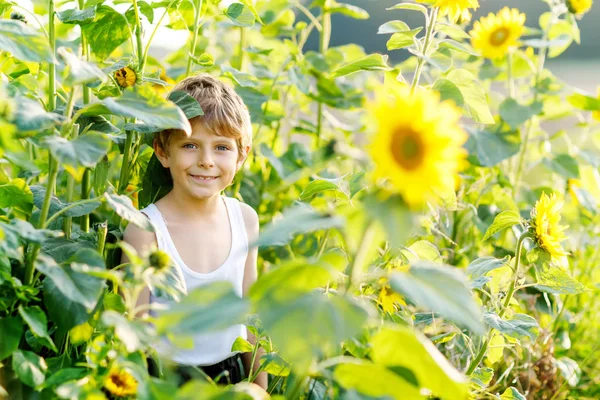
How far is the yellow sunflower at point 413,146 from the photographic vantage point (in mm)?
674

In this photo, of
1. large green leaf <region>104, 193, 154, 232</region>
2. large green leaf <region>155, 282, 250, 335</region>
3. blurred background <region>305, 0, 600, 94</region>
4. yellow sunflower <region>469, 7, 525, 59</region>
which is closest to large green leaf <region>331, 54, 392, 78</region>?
large green leaf <region>104, 193, 154, 232</region>

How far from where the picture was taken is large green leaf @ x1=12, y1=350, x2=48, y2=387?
869mm

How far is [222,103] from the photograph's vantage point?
127cm

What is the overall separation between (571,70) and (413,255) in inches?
224

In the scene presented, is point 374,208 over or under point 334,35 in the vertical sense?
over

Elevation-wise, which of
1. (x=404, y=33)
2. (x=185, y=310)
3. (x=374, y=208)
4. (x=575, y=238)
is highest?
(x=404, y=33)

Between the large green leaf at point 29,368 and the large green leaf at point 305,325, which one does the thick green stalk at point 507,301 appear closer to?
the large green leaf at point 305,325

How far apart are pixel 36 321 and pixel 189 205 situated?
0.44m

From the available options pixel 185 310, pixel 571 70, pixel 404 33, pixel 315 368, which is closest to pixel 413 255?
pixel 404 33

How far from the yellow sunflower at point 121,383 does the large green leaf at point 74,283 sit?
8 cm

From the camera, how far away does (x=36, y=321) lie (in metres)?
0.90

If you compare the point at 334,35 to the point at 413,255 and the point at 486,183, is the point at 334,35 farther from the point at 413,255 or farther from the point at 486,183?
the point at 413,255

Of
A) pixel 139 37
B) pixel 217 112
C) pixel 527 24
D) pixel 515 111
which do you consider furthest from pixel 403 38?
pixel 527 24

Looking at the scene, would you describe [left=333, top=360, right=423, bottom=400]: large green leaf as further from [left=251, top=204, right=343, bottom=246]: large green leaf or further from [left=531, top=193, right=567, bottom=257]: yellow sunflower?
[left=531, top=193, right=567, bottom=257]: yellow sunflower
